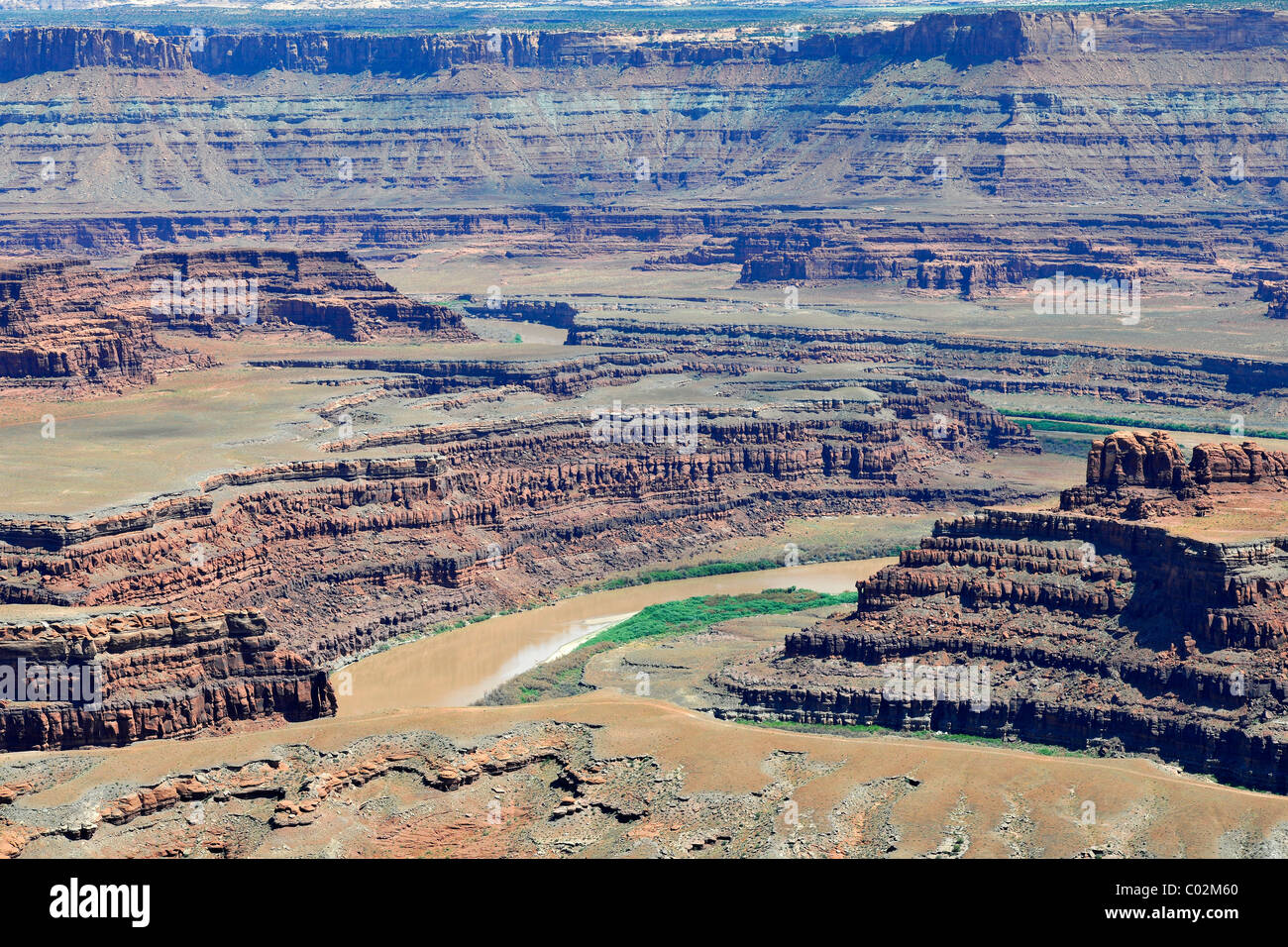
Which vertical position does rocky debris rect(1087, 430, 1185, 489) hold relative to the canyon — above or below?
above

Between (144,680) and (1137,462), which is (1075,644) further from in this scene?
(144,680)
